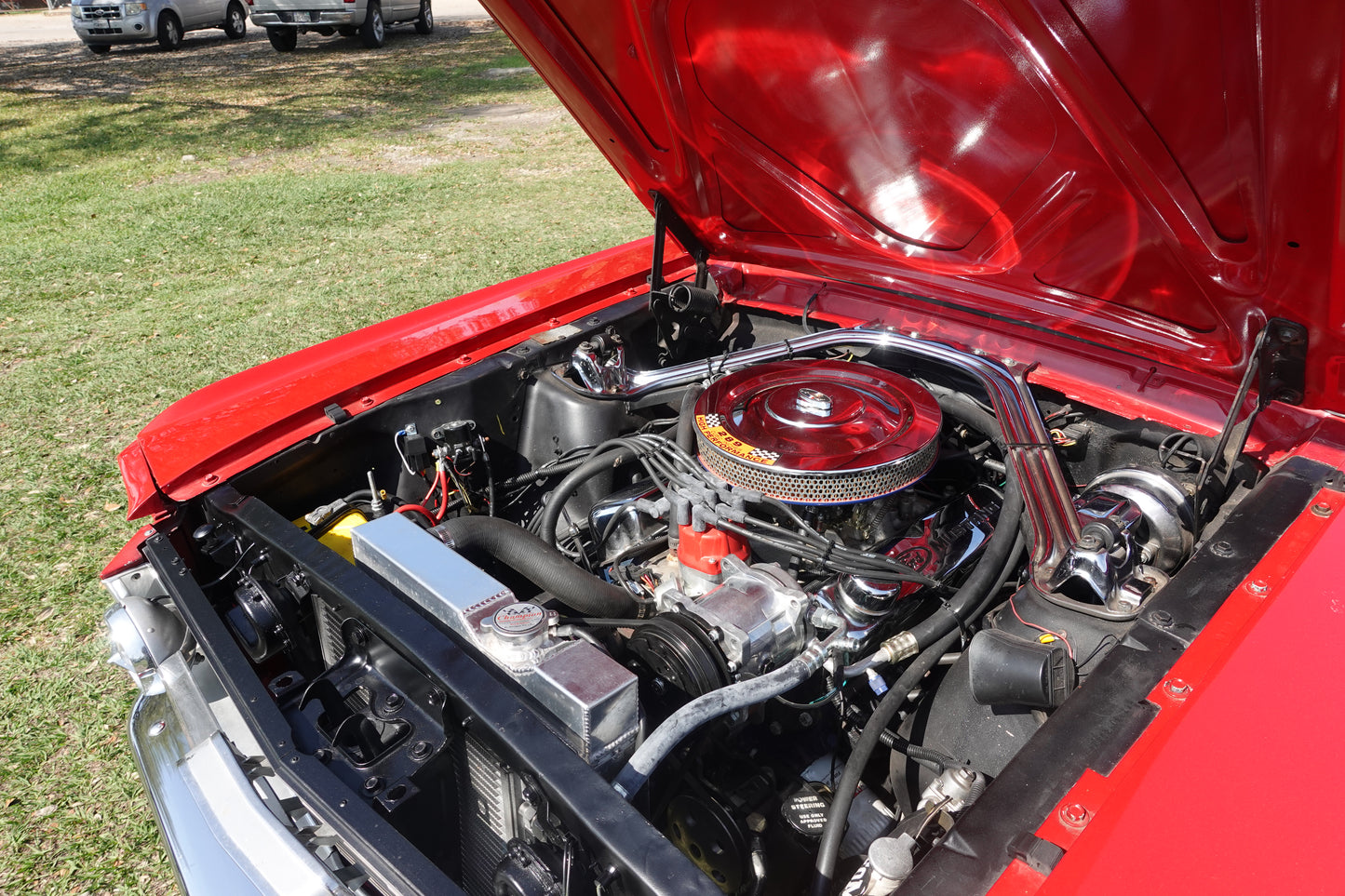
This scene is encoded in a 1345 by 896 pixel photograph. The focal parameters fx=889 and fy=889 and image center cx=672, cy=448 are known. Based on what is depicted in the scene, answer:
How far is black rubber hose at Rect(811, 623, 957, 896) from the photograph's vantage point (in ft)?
3.85

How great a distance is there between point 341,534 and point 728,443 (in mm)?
780

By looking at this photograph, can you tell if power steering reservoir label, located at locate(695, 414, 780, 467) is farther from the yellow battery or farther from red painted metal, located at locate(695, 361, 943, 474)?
the yellow battery

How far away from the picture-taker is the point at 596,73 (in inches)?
73.1

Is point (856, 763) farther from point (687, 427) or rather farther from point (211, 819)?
point (211, 819)

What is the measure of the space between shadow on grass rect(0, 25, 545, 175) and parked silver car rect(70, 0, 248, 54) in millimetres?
227

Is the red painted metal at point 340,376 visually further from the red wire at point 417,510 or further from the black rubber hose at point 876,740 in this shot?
the black rubber hose at point 876,740

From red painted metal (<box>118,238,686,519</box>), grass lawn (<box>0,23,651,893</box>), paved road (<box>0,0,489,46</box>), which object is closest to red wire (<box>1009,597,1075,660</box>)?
red painted metal (<box>118,238,686,519</box>)

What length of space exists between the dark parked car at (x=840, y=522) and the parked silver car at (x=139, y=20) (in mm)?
13209

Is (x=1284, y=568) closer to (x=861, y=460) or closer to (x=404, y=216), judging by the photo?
(x=861, y=460)

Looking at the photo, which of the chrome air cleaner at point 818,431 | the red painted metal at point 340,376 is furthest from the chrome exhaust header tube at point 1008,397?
the red painted metal at point 340,376

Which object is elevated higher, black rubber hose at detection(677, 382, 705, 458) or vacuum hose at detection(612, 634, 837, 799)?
black rubber hose at detection(677, 382, 705, 458)

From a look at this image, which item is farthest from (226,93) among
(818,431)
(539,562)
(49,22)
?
(818,431)

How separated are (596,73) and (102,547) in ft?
7.86

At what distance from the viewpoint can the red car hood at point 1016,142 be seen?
3.71 feet
